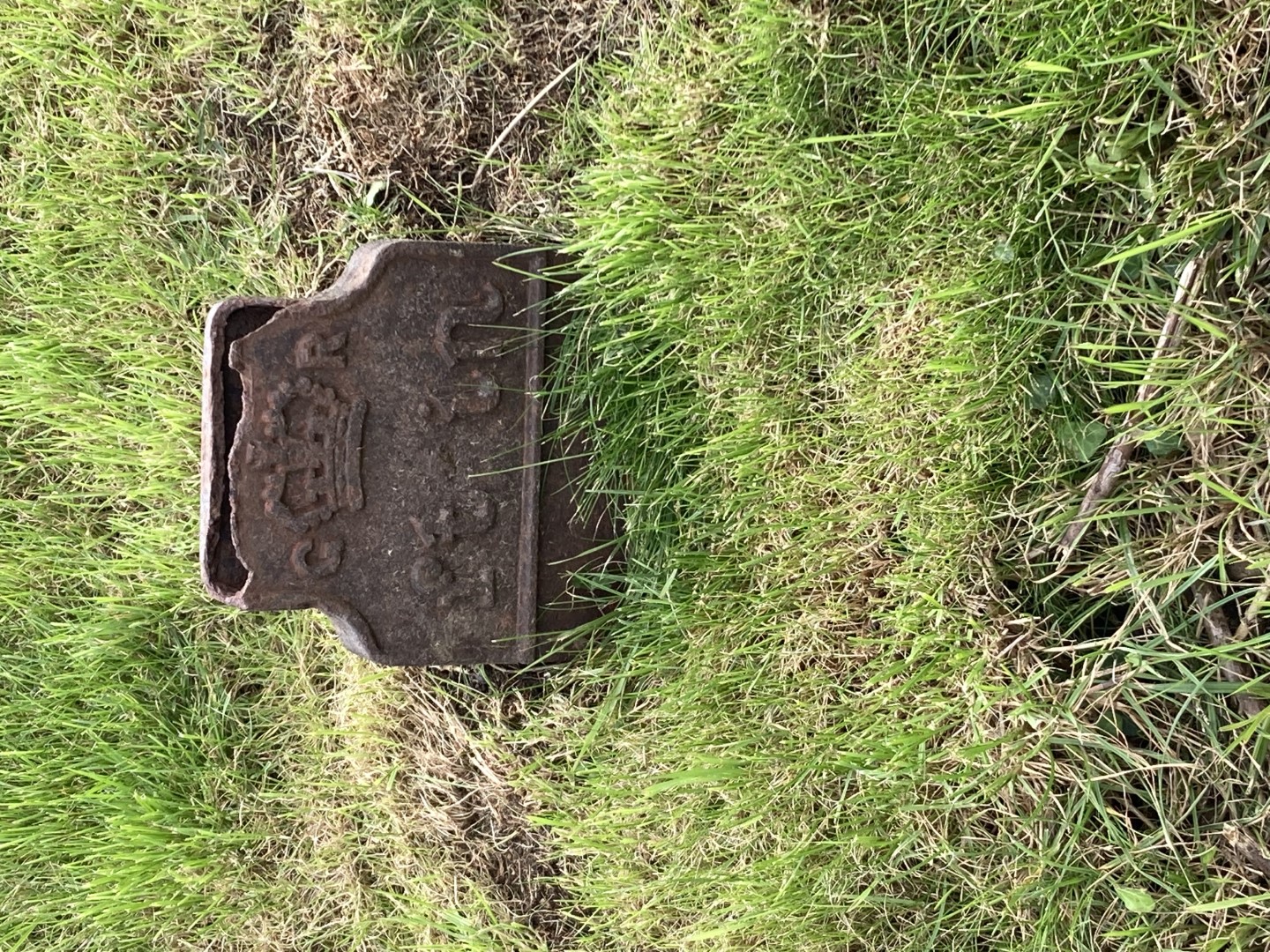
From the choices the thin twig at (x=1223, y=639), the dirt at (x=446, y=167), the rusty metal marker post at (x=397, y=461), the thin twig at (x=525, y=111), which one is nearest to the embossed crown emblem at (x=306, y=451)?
the rusty metal marker post at (x=397, y=461)

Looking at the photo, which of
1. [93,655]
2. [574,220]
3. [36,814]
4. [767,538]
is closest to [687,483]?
[767,538]

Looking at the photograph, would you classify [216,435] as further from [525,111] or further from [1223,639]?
[1223,639]

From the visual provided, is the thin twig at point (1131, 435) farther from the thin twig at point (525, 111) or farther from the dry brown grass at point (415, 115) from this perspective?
the thin twig at point (525, 111)

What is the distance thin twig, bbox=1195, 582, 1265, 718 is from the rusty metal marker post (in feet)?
3.85

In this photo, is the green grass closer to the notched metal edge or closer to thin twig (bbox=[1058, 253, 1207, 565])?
thin twig (bbox=[1058, 253, 1207, 565])

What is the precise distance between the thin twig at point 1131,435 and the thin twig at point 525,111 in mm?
1358

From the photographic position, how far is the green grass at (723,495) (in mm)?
1587

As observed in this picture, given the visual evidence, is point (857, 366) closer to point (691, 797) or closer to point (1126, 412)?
point (1126, 412)

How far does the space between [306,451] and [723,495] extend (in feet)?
2.65

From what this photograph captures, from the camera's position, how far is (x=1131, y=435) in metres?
1.59

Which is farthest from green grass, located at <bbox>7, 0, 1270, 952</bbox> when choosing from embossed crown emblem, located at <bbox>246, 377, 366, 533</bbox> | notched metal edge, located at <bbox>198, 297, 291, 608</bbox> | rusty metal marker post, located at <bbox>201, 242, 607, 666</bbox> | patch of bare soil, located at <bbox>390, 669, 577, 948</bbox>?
notched metal edge, located at <bbox>198, 297, 291, 608</bbox>

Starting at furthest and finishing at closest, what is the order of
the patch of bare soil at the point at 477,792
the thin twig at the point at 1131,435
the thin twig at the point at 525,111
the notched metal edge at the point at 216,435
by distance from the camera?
the patch of bare soil at the point at 477,792, the thin twig at the point at 525,111, the notched metal edge at the point at 216,435, the thin twig at the point at 1131,435

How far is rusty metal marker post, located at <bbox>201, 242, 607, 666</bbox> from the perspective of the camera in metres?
1.90

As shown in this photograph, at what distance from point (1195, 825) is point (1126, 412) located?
0.64 metres
